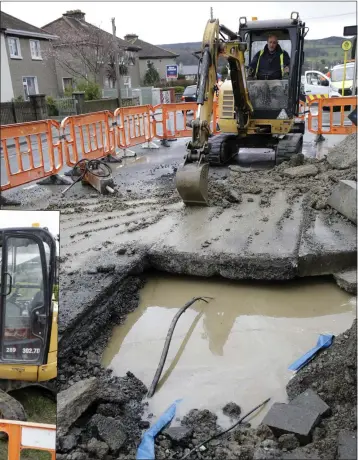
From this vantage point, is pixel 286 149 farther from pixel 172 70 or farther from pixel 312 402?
pixel 312 402

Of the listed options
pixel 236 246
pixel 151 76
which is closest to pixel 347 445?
pixel 236 246

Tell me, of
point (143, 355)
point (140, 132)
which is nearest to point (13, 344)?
point (143, 355)

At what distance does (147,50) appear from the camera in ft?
7.84

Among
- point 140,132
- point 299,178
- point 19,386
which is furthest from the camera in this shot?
point 140,132

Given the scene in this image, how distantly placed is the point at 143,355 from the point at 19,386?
966 mm

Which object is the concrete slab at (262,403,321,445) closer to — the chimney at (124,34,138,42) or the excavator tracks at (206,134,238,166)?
the chimney at (124,34,138,42)

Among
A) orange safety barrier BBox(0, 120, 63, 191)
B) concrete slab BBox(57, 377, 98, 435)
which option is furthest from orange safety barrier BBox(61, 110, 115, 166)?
concrete slab BBox(57, 377, 98, 435)

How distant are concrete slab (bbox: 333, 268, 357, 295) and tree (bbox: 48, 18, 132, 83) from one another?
2253 mm

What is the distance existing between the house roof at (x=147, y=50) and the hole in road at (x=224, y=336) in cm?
187

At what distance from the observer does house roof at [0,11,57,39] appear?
1621 millimetres

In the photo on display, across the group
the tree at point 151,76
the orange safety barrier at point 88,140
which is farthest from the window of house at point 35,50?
the orange safety barrier at point 88,140

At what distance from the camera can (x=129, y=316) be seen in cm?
353

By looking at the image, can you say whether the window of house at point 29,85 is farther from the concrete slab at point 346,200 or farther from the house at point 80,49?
the concrete slab at point 346,200

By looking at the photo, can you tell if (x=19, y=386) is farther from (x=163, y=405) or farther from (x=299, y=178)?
(x=299, y=178)
